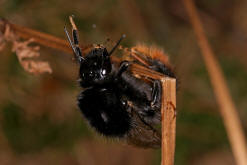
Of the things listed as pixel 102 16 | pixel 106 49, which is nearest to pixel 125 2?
pixel 102 16

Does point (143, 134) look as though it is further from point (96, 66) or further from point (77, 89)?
point (77, 89)

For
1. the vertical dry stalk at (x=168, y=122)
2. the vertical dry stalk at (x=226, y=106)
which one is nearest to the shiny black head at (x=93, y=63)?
the vertical dry stalk at (x=168, y=122)

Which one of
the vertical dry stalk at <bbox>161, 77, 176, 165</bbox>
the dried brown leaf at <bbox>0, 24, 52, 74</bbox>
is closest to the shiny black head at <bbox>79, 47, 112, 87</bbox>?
the dried brown leaf at <bbox>0, 24, 52, 74</bbox>

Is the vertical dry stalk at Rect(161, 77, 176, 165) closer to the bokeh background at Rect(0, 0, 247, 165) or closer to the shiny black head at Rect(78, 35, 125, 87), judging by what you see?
the shiny black head at Rect(78, 35, 125, 87)

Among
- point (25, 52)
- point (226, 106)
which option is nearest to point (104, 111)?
point (25, 52)

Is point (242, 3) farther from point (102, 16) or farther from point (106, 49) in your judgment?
point (106, 49)

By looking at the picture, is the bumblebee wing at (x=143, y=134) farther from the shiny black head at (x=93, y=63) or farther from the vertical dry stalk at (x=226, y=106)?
the vertical dry stalk at (x=226, y=106)
